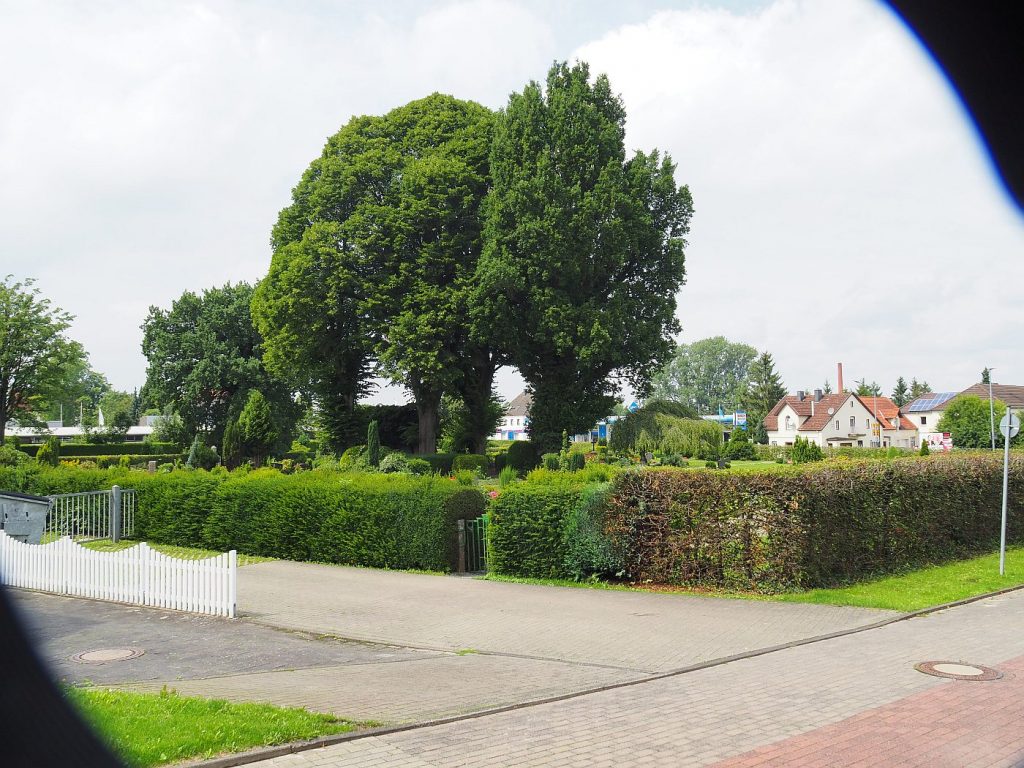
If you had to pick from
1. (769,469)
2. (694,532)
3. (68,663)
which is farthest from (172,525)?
(769,469)

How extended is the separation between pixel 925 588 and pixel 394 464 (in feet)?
87.6

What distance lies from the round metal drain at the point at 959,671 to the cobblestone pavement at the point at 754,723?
6.1 inches

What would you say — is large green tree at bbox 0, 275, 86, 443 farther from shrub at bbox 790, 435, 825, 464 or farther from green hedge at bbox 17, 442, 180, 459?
shrub at bbox 790, 435, 825, 464

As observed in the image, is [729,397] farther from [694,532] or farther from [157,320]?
[694,532]

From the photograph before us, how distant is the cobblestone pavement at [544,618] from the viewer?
10.4 meters

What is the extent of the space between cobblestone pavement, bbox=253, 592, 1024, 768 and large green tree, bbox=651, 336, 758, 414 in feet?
495

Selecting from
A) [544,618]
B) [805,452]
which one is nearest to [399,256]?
[544,618]

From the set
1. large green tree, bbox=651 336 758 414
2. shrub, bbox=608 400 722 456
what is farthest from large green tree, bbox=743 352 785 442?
shrub, bbox=608 400 722 456

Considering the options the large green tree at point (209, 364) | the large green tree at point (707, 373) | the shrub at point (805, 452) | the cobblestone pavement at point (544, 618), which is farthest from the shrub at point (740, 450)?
the large green tree at point (707, 373)

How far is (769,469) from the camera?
1443 centimetres

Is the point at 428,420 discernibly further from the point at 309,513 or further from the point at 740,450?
the point at 740,450

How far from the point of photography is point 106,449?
205 feet

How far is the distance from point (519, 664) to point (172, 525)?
1465 cm

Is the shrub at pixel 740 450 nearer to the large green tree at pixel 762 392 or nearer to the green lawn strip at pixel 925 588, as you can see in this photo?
the large green tree at pixel 762 392
